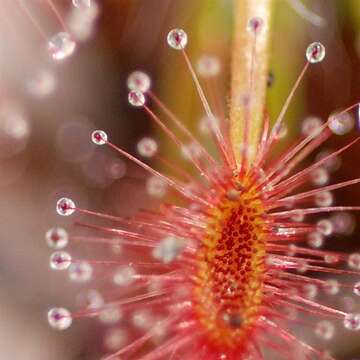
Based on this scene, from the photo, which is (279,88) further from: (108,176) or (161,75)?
(108,176)

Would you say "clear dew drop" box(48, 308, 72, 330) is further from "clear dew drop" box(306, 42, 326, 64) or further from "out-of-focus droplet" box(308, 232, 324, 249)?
"clear dew drop" box(306, 42, 326, 64)

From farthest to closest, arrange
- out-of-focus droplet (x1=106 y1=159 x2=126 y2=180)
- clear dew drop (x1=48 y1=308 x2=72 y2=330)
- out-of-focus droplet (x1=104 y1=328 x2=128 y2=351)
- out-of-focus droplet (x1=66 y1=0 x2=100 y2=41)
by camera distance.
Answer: out-of-focus droplet (x1=106 y1=159 x2=126 y2=180) < out-of-focus droplet (x1=66 y1=0 x2=100 y2=41) < out-of-focus droplet (x1=104 y1=328 x2=128 y2=351) < clear dew drop (x1=48 y1=308 x2=72 y2=330)

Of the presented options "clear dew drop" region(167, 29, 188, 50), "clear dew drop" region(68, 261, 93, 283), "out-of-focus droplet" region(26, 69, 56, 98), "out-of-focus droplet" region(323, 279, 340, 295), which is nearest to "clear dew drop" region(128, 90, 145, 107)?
"clear dew drop" region(167, 29, 188, 50)

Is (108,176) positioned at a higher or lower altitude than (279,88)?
lower

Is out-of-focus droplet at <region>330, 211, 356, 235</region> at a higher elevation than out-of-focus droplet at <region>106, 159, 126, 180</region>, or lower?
lower

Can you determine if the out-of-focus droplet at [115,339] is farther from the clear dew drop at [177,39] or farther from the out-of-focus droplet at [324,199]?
the clear dew drop at [177,39]

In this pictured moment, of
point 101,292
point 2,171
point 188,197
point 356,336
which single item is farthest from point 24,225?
point 356,336

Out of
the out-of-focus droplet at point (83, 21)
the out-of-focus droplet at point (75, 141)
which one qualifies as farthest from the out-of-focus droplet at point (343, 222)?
the out-of-focus droplet at point (83, 21)
